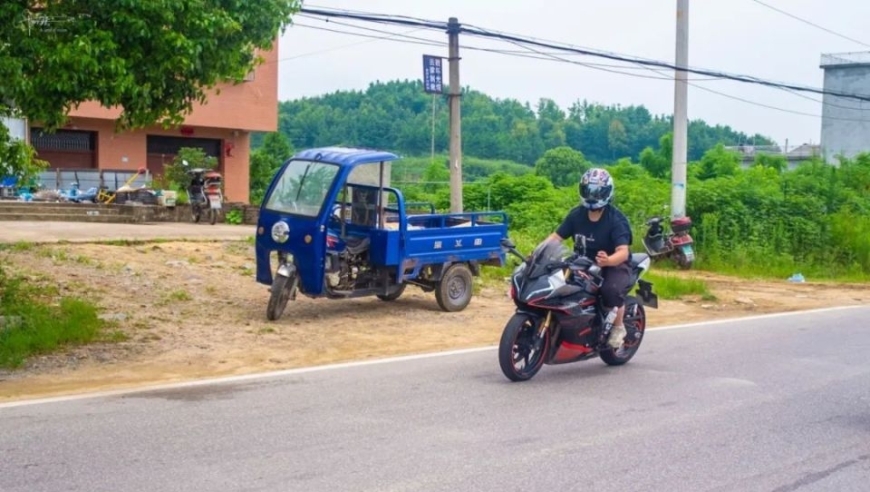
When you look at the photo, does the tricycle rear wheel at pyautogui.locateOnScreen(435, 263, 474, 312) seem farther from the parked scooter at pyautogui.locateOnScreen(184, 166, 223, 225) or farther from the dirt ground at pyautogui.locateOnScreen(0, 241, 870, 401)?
the parked scooter at pyautogui.locateOnScreen(184, 166, 223, 225)

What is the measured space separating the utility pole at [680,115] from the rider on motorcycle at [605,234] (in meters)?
14.0

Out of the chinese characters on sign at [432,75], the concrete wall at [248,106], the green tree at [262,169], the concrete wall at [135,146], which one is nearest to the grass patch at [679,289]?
the chinese characters on sign at [432,75]

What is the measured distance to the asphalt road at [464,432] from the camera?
6176 mm

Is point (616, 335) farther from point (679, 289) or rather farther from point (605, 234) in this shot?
point (679, 289)

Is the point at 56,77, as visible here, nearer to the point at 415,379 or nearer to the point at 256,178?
the point at 415,379

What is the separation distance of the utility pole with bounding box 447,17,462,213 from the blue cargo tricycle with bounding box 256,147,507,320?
6946 mm

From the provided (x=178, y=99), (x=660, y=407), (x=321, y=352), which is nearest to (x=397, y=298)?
(x=321, y=352)

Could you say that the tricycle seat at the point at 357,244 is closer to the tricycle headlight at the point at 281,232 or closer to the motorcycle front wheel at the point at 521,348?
the tricycle headlight at the point at 281,232

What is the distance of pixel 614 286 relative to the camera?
938cm

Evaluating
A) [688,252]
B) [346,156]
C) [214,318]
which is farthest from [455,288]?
[688,252]

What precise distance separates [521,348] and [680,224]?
14117 mm

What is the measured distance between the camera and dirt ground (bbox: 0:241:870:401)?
32.4 ft

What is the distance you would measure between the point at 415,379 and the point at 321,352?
199 centimetres

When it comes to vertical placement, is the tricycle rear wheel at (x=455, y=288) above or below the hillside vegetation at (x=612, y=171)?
below
